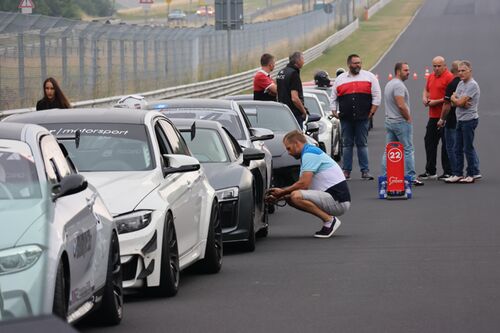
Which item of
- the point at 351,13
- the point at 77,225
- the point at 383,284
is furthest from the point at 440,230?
the point at 351,13

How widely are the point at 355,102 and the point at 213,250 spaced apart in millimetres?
10223

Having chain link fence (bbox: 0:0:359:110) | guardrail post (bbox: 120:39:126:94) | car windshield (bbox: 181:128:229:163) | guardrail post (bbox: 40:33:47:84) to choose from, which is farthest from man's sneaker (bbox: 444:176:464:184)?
guardrail post (bbox: 120:39:126:94)

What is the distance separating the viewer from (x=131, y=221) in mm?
9484

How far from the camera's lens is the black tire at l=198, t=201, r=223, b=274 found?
11.3 metres

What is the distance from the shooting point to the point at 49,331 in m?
4.05

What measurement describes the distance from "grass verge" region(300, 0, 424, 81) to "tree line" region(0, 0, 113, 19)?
59.5 ft

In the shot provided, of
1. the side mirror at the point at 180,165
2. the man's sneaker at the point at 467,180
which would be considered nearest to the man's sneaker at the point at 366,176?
the man's sneaker at the point at 467,180

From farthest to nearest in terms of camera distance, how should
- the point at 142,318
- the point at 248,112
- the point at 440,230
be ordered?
the point at 248,112 < the point at 440,230 < the point at 142,318

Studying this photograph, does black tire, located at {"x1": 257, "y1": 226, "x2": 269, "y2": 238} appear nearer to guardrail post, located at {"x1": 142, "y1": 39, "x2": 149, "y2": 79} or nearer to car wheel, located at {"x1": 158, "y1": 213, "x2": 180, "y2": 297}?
car wheel, located at {"x1": 158, "y1": 213, "x2": 180, "y2": 297}

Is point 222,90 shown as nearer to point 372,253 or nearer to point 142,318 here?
point 372,253

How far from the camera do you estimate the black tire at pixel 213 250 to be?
11273 mm

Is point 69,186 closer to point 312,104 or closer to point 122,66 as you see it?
point 312,104

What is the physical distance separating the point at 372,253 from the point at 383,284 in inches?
86.9

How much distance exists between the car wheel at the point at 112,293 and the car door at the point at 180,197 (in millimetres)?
1403
